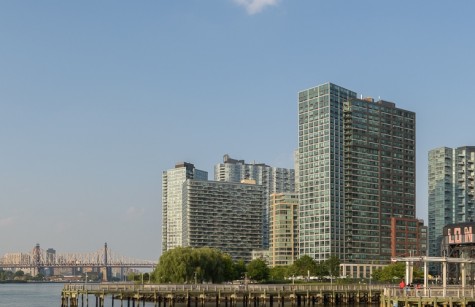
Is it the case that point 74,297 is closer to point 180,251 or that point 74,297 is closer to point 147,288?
point 147,288

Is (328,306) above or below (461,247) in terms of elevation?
below

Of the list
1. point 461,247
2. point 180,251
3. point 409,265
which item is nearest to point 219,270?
point 180,251

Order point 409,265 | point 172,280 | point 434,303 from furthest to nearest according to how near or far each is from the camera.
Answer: point 172,280, point 409,265, point 434,303

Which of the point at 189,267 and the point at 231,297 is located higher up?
the point at 189,267

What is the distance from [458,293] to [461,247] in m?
54.2

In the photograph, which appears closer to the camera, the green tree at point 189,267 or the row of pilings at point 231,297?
the row of pilings at point 231,297

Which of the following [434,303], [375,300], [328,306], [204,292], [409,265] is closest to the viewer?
[434,303]

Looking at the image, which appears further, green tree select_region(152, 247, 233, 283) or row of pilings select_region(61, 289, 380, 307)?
green tree select_region(152, 247, 233, 283)

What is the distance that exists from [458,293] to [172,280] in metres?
97.1

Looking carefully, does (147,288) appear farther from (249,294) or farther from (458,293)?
(458,293)

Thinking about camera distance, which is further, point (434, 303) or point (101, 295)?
point (101, 295)

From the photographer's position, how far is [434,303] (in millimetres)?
90500

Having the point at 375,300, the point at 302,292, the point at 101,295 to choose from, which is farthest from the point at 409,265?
the point at 101,295

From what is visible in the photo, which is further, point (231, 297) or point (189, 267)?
point (189, 267)
